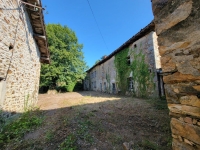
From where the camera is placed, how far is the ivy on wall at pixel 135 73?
27.0 feet

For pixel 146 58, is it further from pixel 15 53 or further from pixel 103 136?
pixel 15 53

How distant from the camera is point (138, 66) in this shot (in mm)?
9078

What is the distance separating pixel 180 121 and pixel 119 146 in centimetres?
168

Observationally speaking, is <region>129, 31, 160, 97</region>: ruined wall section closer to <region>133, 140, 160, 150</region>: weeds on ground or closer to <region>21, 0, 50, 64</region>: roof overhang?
<region>133, 140, 160, 150</region>: weeds on ground

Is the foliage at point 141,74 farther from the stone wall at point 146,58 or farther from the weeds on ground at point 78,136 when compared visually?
the weeds on ground at point 78,136

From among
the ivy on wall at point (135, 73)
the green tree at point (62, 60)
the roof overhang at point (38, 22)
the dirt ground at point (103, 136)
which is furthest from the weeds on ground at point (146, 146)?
the green tree at point (62, 60)

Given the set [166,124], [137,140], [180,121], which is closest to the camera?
[180,121]

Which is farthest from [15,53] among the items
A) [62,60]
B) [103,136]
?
[62,60]

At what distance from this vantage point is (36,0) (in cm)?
525

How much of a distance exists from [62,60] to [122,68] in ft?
31.4

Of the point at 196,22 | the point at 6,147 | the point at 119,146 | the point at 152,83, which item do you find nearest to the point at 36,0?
the point at 6,147

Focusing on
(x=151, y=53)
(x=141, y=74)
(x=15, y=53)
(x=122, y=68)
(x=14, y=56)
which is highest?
(x=151, y=53)

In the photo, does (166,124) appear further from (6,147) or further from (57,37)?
(57,37)

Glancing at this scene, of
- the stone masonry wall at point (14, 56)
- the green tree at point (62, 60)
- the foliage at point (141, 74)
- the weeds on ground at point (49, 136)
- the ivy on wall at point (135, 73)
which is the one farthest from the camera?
the green tree at point (62, 60)
